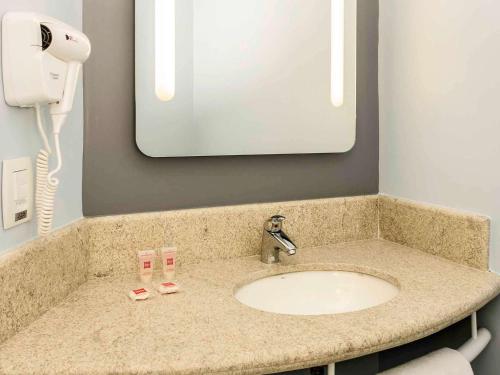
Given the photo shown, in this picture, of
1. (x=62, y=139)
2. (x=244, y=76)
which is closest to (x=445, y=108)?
(x=244, y=76)

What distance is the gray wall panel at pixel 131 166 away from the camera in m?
1.06

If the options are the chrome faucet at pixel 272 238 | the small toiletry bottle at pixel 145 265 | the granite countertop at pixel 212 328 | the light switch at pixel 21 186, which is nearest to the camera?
the granite countertop at pixel 212 328

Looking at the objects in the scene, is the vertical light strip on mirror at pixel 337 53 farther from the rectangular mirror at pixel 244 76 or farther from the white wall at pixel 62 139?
the white wall at pixel 62 139

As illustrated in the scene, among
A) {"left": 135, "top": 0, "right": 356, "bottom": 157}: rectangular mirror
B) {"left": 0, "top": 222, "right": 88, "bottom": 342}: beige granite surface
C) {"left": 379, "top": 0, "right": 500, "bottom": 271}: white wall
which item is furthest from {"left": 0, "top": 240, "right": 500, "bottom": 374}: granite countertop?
{"left": 135, "top": 0, "right": 356, "bottom": 157}: rectangular mirror

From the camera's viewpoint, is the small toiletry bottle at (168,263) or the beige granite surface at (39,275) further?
the small toiletry bottle at (168,263)

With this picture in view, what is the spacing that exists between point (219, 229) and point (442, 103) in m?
0.69

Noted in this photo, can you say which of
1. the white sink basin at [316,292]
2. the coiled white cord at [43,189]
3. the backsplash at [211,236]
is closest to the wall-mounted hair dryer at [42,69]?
the coiled white cord at [43,189]

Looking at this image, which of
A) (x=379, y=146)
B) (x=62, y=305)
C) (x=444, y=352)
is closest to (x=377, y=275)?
(x=444, y=352)

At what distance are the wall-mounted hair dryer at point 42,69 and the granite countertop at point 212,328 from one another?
207 millimetres

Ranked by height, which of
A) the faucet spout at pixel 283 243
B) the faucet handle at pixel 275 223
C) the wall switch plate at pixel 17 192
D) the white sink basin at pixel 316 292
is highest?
the wall switch plate at pixel 17 192

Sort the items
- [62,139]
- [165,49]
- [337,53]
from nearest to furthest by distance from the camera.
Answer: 1. [62,139]
2. [165,49]
3. [337,53]

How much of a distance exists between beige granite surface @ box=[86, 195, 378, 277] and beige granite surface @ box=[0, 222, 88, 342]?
6cm

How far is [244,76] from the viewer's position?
1186 millimetres

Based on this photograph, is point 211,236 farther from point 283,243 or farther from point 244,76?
point 244,76
